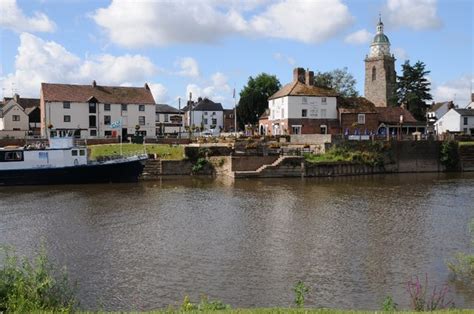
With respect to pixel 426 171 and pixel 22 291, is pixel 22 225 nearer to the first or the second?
pixel 22 291

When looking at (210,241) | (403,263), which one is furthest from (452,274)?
(210,241)

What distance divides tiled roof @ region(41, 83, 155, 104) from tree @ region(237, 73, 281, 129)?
2032 centimetres

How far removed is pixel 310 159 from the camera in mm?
52312

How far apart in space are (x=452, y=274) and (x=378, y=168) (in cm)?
3864

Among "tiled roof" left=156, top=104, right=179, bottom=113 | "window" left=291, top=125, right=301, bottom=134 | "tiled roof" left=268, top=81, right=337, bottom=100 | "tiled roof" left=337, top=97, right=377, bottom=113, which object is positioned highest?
"tiled roof" left=156, top=104, right=179, bottom=113

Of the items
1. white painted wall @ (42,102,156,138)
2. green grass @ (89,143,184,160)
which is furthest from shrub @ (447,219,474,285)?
white painted wall @ (42,102,156,138)

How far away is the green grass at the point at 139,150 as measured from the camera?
54.5m

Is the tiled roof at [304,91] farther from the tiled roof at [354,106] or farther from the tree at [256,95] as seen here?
the tree at [256,95]

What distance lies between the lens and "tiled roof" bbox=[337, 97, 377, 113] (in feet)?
219

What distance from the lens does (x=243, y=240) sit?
23.0m

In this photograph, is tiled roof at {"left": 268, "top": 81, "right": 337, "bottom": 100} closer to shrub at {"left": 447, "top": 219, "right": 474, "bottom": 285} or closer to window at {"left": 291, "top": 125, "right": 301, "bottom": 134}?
window at {"left": 291, "top": 125, "right": 301, "bottom": 134}

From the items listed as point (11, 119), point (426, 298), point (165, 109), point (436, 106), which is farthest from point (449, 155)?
point (165, 109)

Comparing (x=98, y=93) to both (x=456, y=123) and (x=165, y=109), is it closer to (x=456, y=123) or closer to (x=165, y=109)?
(x=165, y=109)

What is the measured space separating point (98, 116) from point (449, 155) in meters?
46.3
